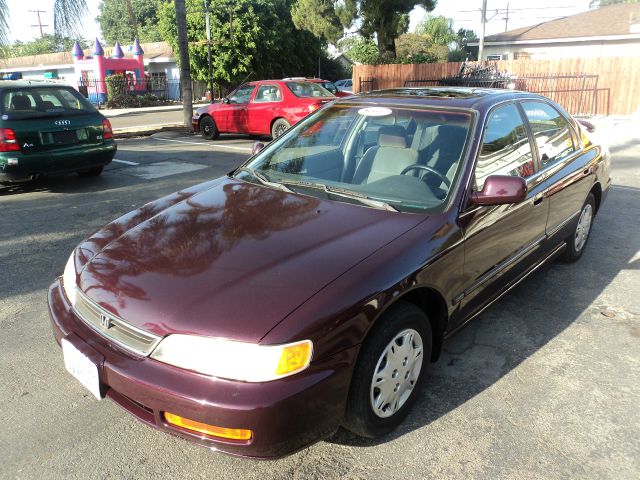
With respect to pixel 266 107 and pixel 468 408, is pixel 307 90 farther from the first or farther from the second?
pixel 468 408

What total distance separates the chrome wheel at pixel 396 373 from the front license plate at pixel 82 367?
1.21 metres

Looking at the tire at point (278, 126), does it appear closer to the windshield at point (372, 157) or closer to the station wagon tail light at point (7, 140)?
the station wagon tail light at point (7, 140)

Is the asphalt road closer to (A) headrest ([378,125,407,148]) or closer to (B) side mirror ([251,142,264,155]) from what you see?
(A) headrest ([378,125,407,148])

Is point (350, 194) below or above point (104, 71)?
below

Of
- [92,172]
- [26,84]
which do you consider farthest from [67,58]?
[26,84]

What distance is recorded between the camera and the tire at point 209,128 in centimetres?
1335

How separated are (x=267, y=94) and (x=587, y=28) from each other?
69.9 feet

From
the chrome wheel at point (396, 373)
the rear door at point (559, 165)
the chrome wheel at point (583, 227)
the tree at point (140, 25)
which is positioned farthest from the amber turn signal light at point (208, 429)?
the tree at point (140, 25)

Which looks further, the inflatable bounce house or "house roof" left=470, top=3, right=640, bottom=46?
the inflatable bounce house

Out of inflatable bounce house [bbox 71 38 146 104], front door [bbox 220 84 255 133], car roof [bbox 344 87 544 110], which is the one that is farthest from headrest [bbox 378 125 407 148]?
inflatable bounce house [bbox 71 38 146 104]

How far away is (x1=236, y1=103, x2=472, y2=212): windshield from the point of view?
305 centimetres

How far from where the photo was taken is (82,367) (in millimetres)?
2328

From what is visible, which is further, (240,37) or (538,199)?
(240,37)

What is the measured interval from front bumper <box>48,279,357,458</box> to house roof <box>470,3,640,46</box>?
2719 centimetres
